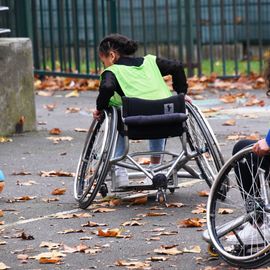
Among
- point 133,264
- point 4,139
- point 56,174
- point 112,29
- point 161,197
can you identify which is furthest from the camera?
point 112,29

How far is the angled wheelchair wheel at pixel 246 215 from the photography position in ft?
21.2

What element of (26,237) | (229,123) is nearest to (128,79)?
(26,237)

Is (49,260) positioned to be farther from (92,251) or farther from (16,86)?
(16,86)

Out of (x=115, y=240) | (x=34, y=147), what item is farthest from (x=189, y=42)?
(x=115, y=240)

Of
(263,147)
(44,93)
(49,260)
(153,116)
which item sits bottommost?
(44,93)

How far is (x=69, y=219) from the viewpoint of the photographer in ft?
27.4

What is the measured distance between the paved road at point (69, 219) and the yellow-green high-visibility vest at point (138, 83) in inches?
31.0

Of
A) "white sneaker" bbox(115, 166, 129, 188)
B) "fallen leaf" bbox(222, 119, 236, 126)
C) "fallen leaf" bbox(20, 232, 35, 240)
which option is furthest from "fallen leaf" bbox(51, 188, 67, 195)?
"fallen leaf" bbox(222, 119, 236, 126)

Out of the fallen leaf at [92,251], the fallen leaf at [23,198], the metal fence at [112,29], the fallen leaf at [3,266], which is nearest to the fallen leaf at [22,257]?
the fallen leaf at [3,266]

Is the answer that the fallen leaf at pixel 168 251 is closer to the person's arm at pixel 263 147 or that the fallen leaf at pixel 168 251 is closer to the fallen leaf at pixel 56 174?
the person's arm at pixel 263 147

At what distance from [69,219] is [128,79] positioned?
114 centimetres

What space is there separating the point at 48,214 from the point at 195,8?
8.60 meters

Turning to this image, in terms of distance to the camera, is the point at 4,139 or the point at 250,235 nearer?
the point at 250,235

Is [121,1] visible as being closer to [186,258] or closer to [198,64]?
[198,64]
